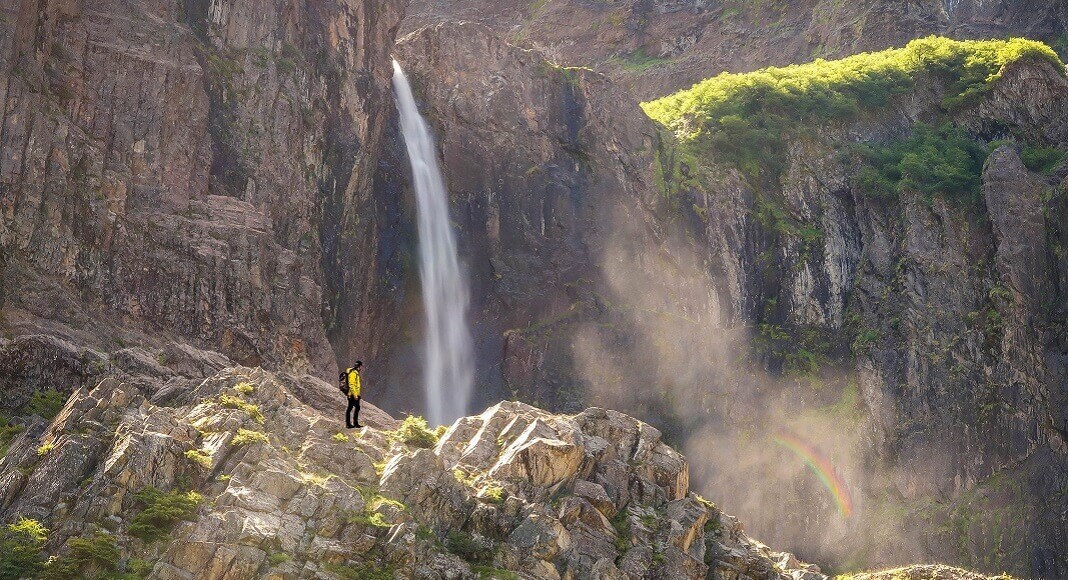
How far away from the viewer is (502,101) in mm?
66312

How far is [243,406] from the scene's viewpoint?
32281 mm

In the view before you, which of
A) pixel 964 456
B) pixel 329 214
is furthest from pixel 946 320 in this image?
pixel 329 214

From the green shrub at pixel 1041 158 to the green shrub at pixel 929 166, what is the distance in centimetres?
224

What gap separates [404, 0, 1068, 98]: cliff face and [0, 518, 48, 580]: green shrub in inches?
3079

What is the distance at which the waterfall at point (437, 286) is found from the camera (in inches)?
2264

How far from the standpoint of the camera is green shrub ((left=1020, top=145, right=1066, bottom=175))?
228ft

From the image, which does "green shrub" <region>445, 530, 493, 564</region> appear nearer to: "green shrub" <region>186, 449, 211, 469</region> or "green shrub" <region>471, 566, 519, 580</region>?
"green shrub" <region>471, 566, 519, 580</region>

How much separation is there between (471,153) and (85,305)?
84.1 ft

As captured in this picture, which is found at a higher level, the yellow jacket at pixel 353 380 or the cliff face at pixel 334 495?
the yellow jacket at pixel 353 380

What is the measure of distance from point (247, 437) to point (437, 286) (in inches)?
1171

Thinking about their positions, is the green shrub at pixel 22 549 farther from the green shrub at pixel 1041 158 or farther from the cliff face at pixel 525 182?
the green shrub at pixel 1041 158

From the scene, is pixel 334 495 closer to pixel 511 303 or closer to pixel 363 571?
pixel 363 571

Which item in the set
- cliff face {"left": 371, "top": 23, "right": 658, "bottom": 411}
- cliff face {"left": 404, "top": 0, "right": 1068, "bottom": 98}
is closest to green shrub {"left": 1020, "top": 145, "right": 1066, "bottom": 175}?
cliff face {"left": 404, "top": 0, "right": 1068, "bottom": 98}

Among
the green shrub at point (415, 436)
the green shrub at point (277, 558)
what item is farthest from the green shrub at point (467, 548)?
the green shrub at point (277, 558)
